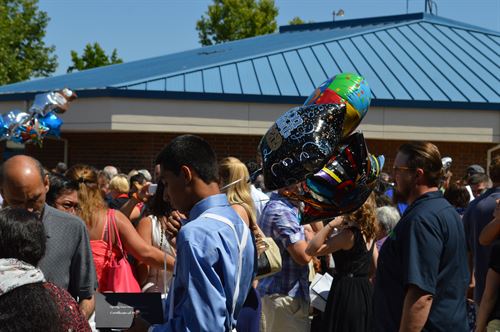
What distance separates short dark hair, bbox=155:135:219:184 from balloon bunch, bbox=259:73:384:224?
0.27 meters

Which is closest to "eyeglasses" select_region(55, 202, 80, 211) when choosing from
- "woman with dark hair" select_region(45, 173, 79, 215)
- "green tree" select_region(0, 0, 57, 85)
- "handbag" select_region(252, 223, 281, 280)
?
"woman with dark hair" select_region(45, 173, 79, 215)

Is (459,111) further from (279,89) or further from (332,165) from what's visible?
(332,165)

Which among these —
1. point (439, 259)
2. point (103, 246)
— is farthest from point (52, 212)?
point (439, 259)

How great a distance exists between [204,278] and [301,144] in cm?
78

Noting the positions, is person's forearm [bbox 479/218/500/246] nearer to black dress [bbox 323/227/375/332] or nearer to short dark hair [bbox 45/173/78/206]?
black dress [bbox 323/227/375/332]

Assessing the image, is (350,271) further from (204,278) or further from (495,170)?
(204,278)

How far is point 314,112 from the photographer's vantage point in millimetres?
3502

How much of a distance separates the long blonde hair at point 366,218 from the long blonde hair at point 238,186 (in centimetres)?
104

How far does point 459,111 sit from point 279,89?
12.6 feet

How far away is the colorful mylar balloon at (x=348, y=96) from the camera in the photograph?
140 inches

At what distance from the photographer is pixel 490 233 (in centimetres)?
561

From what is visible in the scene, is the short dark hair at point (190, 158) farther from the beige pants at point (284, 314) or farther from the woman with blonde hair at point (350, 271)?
the beige pants at point (284, 314)

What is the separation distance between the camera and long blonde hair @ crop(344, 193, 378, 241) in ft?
19.5

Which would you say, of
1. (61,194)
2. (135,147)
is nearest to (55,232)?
(61,194)
